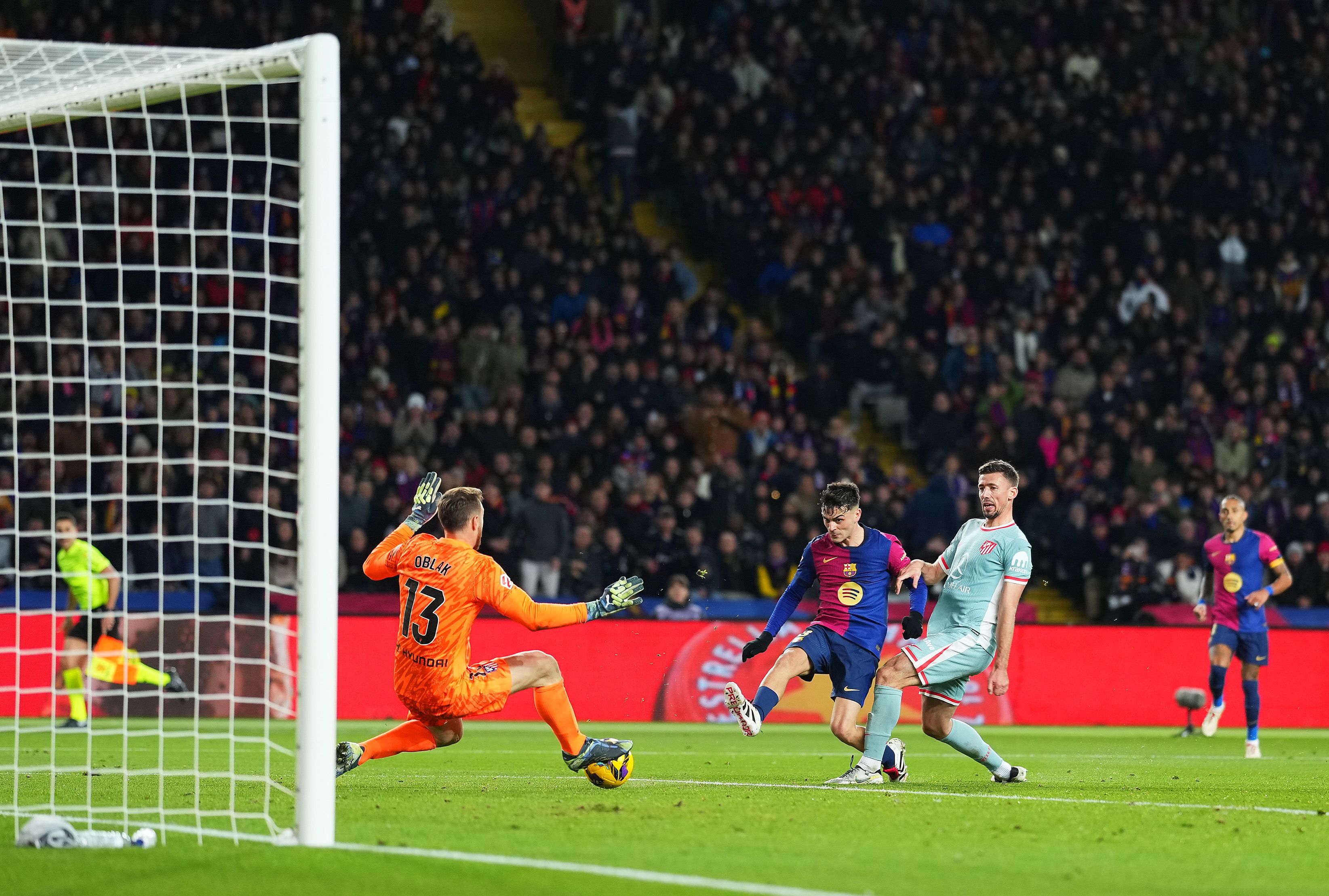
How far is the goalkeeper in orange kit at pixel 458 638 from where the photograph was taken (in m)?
8.45

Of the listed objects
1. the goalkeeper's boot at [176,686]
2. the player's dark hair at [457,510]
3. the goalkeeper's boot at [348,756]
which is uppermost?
the player's dark hair at [457,510]

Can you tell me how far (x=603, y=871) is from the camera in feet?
19.7

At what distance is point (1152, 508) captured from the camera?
20.3m

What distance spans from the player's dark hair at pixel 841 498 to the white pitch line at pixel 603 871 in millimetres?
4173

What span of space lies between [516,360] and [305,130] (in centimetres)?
1368

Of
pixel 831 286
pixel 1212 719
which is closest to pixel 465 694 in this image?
pixel 1212 719

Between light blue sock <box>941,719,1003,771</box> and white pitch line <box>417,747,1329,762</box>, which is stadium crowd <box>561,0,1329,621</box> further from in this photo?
light blue sock <box>941,719,1003,771</box>

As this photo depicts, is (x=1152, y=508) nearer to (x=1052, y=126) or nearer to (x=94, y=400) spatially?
(x=1052, y=126)

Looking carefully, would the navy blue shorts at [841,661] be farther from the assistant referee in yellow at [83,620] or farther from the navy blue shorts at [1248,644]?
the assistant referee in yellow at [83,620]

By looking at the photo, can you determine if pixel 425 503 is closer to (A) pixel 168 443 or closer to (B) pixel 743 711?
(B) pixel 743 711

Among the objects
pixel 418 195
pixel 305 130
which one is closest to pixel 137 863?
pixel 305 130

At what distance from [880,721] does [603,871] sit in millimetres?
4175

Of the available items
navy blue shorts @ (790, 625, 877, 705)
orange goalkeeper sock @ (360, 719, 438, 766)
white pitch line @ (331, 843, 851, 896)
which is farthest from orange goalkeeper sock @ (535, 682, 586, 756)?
white pitch line @ (331, 843, 851, 896)

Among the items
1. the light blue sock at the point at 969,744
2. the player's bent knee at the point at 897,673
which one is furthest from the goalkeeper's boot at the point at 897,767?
the player's bent knee at the point at 897,673
